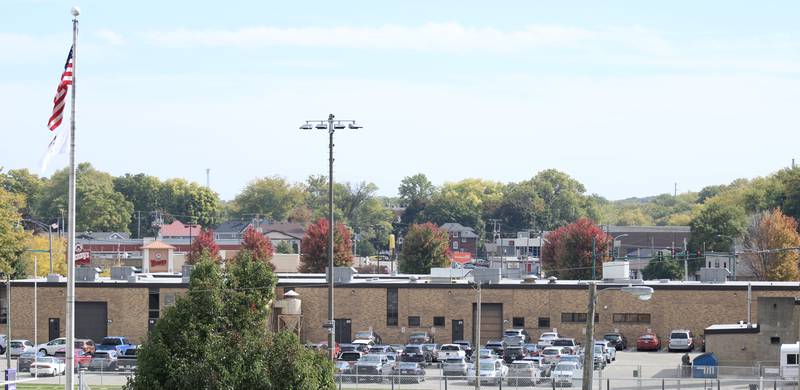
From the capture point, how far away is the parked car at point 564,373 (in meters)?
62.3

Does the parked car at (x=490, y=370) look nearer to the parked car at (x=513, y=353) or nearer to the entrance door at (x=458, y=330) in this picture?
the parked car at (x=513, y=353)

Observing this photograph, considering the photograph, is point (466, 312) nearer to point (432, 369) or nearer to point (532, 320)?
point (532, 320)

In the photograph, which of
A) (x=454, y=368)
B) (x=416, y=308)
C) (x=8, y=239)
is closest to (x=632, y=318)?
(x=416, y=308)

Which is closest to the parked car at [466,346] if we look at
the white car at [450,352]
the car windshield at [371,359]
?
the white car at [450,352]

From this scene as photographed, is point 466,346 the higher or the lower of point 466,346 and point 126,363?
the higher

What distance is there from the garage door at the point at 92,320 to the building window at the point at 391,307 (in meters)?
17.5

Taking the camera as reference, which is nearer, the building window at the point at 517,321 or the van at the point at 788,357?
the van at the point at 788,357

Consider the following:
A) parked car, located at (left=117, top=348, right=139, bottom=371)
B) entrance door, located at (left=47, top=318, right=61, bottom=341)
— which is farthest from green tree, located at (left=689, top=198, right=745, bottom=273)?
parked car, located at (left=117, top=348, right=139, bottom=371)

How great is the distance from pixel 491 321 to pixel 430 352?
31.1 feet

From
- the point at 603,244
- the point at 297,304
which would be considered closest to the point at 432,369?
the point at 297,304

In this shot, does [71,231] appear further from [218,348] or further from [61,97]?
[218,348]

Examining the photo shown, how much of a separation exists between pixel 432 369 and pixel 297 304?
10.0m

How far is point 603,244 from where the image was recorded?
124750 mm

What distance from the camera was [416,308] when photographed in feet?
277
